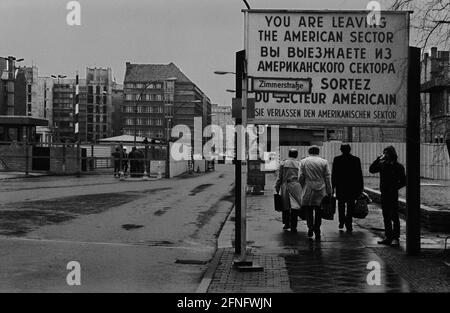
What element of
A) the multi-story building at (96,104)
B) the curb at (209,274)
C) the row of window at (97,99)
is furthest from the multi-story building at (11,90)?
the curb at (209,274)

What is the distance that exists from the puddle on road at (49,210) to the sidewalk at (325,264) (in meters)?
3.79

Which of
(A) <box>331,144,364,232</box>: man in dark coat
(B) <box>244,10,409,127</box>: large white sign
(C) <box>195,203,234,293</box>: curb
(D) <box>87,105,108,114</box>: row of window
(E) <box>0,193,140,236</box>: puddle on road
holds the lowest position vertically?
(C) <box>195,203,234,293</box>: curb

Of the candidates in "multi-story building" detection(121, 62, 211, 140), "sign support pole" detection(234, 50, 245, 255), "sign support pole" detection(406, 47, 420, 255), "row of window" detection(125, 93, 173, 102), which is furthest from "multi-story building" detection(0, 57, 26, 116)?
"sign support pole" detection(406, 47, 420, 255)

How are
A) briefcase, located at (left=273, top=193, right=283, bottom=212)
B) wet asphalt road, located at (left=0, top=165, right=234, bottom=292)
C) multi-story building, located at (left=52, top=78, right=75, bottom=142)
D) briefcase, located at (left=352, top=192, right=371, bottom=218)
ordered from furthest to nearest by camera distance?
multi-story building, located at (left=52, top=78, right=75, bottom=142), briefcase, located at (left=352, top=192, right=371, bottom=218), briefcase, located at (left=273, top=193, right=283, bottom=212), wet asphalt road, located at (left=0, top=165, right=234, bottom=292)

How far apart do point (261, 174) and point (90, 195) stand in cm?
617

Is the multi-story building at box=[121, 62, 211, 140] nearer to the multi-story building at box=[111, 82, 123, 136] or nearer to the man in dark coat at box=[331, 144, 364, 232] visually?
the multi-story building at box=[111, 82, 123, 136]

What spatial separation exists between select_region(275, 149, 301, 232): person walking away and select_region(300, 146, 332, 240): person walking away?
0.63 meters

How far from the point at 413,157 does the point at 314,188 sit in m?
2.18

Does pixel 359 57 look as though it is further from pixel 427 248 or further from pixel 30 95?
pixel 30 95

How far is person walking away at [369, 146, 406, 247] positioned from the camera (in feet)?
34.9

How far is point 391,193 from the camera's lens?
10711 millimetres

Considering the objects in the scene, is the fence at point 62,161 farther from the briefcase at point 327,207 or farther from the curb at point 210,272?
the curb at point 210,272

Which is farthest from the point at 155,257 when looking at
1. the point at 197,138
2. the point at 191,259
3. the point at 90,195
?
the point at 197,138

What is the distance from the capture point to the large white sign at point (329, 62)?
941cm
